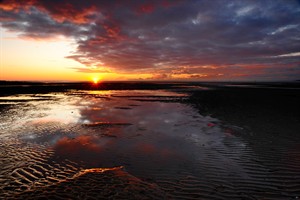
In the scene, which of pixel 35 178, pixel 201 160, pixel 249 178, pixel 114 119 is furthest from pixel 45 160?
pixel 114 119

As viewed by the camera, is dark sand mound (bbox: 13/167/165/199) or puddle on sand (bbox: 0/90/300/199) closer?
dark sand mound (bbox: 13/167/165/199)

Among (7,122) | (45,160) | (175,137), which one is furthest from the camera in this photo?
(7,122)

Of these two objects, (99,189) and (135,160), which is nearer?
(99,189)

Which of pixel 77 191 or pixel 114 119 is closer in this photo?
pixel 77 191

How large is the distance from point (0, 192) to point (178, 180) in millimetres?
5573

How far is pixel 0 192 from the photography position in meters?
6.21

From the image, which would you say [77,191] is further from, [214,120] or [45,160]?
[214,120]

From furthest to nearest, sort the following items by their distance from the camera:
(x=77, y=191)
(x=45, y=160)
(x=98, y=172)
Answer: (x=45, y=160) < (x=98, y=172) < (x=77, y=191)

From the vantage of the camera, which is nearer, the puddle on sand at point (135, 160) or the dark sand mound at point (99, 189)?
the dark sand mound at point (99, 189)

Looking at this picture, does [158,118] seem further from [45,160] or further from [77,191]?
[77,191]

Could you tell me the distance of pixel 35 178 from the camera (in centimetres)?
713

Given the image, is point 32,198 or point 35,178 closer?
point 32,198

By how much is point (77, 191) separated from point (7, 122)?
1384 cm

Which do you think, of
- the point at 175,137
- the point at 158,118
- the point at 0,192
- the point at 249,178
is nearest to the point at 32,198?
the point at 0,192
